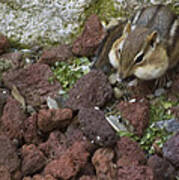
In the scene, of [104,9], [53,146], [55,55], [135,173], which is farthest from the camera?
[104,9]

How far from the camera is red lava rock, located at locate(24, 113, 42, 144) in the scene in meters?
1.87

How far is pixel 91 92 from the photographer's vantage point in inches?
76.9

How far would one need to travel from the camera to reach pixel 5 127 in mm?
1877

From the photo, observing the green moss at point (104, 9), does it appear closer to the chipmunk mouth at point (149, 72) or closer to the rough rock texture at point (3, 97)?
the chipmunk mouth at point (149, 72)

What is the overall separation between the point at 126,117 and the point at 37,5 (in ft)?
3.04

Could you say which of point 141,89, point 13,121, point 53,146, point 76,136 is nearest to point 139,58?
point 141,89

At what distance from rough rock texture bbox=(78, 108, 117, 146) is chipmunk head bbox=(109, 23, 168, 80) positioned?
237 millimetres

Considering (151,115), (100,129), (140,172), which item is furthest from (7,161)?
(151,115)

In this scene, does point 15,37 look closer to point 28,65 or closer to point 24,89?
point 28,65

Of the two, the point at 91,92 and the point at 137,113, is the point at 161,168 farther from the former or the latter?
the point at 91,92

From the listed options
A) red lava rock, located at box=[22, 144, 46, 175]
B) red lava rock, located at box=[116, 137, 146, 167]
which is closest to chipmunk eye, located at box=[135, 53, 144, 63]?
red lava rock, located at box=[116, 137, 146, 167]

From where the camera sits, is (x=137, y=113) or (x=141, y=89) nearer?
(x=137, y=113)

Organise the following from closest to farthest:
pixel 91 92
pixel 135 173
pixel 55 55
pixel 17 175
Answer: pixel 135 173 → pixel 17 175 → pixel 91 92 → pixel 55 55

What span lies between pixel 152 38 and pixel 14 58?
2.73 feet
